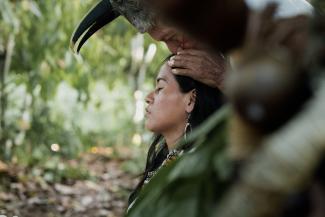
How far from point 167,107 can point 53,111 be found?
3.43 metres

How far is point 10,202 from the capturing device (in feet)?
12.8

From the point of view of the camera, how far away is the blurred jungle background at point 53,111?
4.03m

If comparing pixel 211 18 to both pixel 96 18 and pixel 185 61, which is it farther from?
pixel 96 18

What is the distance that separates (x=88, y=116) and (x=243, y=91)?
6407 mm

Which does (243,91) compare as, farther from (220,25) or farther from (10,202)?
(10,202)

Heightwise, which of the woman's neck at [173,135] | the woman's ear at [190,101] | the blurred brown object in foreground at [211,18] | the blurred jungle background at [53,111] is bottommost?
the blurred brown object in foreground at [211,18]

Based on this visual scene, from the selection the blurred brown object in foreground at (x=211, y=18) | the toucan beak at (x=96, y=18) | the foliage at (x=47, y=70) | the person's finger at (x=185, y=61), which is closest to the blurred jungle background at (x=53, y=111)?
the foliage at (x=47, y=70)

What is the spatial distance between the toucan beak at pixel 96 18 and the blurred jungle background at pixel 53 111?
4.85ft

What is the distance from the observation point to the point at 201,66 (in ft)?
5.30

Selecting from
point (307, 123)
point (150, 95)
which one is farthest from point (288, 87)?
point (150, 95)

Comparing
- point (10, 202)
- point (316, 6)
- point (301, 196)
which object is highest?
point (10, 202)

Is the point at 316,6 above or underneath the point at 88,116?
underneath

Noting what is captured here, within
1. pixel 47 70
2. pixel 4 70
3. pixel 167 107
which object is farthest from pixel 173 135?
pixel 4 70

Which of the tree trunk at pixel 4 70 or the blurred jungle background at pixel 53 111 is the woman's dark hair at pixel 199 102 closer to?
the blurred jungle background at pixel 53 111
